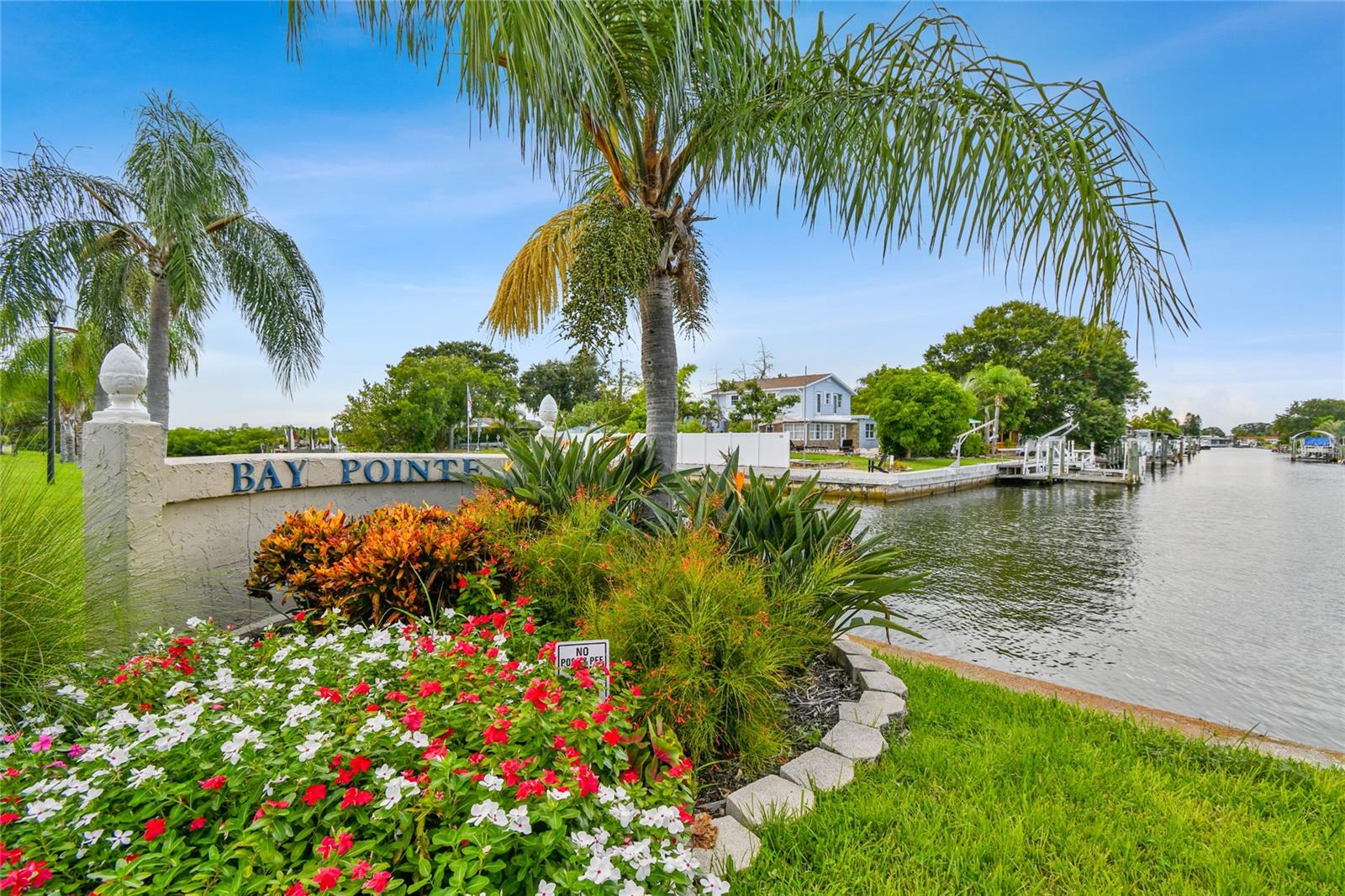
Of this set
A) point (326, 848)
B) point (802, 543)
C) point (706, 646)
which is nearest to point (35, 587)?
point (326, 848)

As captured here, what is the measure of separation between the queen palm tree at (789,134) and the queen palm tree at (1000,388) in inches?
1288

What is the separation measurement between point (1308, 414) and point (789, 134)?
9530 cm

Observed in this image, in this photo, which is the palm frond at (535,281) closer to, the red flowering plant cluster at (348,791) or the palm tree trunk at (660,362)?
the palm tree trunk at (660,362)

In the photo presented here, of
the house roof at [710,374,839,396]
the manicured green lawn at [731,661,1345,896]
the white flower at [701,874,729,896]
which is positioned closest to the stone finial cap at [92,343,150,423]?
the white flower at [701,874,729,896]

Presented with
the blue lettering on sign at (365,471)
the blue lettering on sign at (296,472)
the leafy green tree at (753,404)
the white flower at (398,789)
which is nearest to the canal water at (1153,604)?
the white flower at (398,789)

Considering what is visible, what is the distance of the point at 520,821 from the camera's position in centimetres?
125

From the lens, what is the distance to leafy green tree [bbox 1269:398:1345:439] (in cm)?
A: 6009

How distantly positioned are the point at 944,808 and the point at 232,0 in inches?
222

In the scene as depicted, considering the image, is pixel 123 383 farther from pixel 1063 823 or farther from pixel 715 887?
pixel 1063 823

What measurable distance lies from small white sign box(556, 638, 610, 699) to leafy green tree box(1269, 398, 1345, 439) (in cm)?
8654

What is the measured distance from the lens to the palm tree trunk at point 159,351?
840 cm

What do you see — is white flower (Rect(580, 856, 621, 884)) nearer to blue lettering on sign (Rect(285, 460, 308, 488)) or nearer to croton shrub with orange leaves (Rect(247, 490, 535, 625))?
croton shrub with orange leaves (Rect(247, 490, 535, 625))

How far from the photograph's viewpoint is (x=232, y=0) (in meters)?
3.42

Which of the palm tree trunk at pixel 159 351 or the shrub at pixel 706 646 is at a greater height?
the palm tree trunk at pixel 159 351
